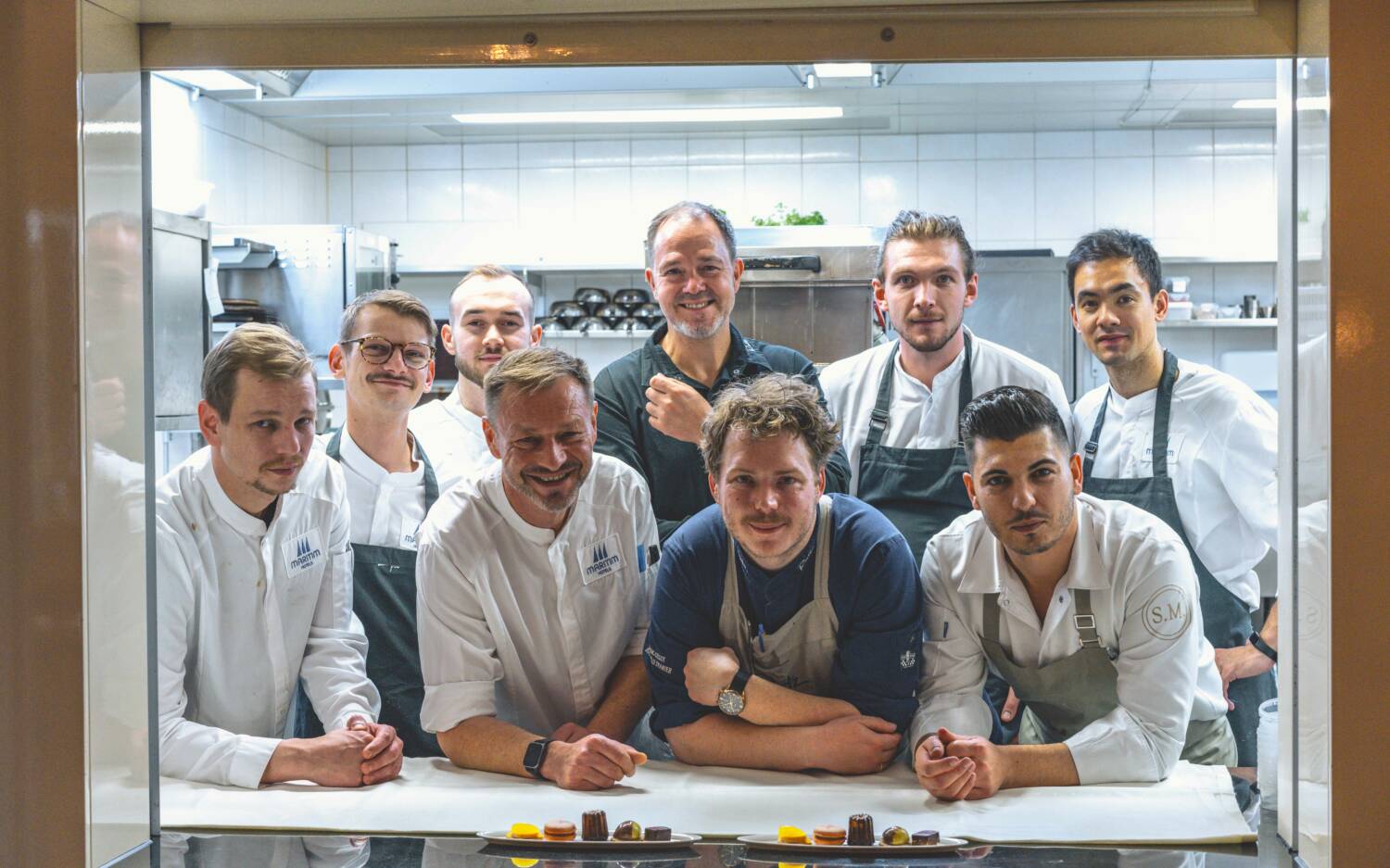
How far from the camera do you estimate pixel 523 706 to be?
1603 mm

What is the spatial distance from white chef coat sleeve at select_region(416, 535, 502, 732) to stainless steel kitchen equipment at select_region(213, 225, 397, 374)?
2.77 m

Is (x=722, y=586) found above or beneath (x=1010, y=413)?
beneath

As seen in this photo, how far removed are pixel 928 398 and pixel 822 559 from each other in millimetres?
709

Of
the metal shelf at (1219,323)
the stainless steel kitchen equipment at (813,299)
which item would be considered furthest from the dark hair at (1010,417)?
the metal shelf at (1219,323)

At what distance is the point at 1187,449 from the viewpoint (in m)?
1.94

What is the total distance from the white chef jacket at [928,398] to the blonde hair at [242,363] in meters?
0.95

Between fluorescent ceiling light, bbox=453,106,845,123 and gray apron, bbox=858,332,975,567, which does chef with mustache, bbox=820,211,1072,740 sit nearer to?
gray apron, bbox=858,332,975,567

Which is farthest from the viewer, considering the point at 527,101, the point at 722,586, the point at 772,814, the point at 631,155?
the point at 631,155

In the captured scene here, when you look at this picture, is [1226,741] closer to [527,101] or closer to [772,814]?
[772,814]

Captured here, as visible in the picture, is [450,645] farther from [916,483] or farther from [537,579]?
[916,483]

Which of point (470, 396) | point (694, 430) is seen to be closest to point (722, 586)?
point (694, 430)

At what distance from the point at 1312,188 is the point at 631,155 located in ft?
14.0

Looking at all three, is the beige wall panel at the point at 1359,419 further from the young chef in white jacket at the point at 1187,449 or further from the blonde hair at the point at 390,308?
the blonde hair at the point at 390,308

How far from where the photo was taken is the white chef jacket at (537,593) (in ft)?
4.91
